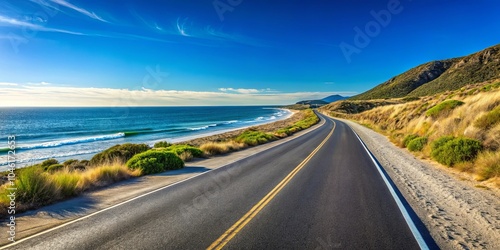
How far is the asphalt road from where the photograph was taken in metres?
5.29

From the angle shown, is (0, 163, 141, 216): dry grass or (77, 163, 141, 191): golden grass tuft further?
(77, 163, 141, 191): golden grass tuft

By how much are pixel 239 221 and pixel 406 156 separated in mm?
13938

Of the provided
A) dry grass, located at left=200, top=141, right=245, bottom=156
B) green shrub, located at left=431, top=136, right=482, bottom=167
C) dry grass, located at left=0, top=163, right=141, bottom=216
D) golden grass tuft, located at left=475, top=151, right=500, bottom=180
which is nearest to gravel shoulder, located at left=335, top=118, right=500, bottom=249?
golden grass tuft, located at left=475, top=151, right=500, bottom=180

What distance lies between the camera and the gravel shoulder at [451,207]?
5.45 m

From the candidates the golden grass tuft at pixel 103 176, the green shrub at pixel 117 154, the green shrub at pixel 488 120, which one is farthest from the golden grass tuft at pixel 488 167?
the green shrub at pixel 117 154

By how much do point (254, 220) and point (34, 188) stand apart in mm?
6437

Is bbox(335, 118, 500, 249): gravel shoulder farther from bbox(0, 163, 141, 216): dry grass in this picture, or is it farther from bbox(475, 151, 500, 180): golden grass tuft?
bbox(0, 163, 141, 216): dry grass

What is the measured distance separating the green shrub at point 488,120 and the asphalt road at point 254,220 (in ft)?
27.0

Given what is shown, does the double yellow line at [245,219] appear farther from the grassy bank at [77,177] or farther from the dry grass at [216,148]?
the dry grass at [216,148]

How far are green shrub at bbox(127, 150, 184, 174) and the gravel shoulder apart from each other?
1016 centimetres

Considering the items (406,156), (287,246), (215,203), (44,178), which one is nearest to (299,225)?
(287,246)

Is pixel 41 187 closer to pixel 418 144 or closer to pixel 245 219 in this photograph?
pixel 245 219

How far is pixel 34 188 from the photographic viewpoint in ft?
25.8

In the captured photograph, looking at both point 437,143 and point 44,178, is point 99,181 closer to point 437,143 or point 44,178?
point 44,178
